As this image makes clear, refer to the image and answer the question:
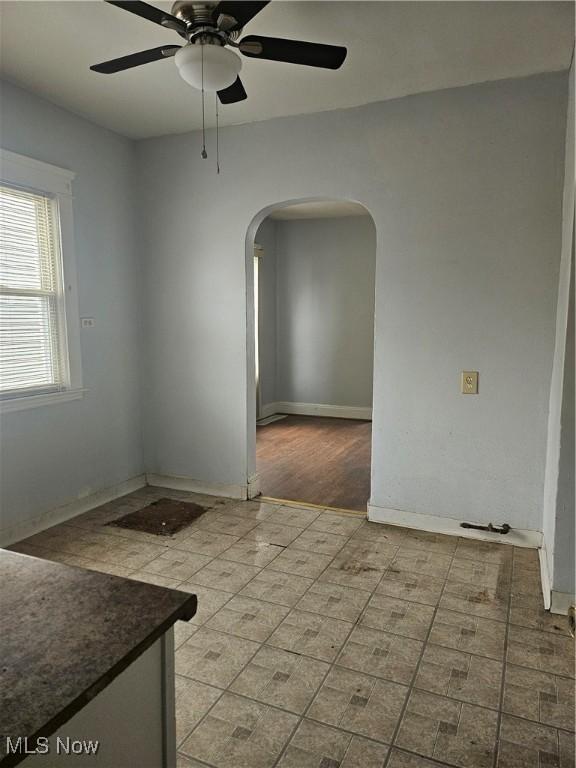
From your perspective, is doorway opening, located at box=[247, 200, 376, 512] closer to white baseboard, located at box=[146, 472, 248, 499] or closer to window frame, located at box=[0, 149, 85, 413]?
white baseboard, located at box=[146, 472, 248, 499]

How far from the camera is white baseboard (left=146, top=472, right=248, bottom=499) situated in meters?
3.88

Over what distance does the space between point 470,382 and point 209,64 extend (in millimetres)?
2188

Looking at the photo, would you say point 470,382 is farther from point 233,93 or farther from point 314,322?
point 314,322

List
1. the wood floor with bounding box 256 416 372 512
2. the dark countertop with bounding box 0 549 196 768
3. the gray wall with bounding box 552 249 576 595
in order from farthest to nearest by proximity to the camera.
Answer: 1. the wood floor with bounding box 256 416 372 512
2. the gray wall with bounding box 552 249 576 595
3. the dark countertop with bounding box 0 549 196 768

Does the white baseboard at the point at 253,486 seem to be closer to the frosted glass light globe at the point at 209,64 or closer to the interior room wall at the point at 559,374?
the interior room wall at the point at 559,374

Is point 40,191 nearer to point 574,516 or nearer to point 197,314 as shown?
point 197,314

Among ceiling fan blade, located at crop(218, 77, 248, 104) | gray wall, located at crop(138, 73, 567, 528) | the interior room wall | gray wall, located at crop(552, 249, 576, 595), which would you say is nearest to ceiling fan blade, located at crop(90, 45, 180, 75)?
ceiling fan blade, located at crop(218, 77, 248, 104)

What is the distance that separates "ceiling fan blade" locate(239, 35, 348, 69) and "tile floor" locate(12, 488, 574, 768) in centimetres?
239

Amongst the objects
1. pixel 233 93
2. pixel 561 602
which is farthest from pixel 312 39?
pixel 561 602

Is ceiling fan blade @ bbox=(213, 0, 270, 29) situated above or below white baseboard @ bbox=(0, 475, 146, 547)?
above

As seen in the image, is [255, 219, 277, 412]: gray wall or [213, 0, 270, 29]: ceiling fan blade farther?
[255, 219, 277, 412]: gray wall

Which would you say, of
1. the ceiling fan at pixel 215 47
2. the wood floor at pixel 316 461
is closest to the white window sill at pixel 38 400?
the wood floor at pixel 316 461

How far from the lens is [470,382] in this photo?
122 inches

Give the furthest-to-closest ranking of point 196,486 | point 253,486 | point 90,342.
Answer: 1. point 196,486
2. point 253,486
3. point 90,342
